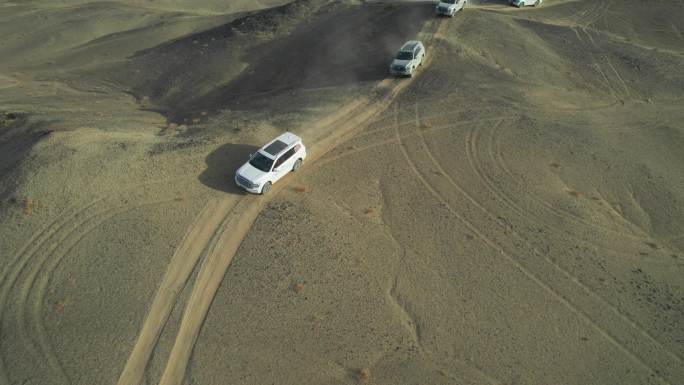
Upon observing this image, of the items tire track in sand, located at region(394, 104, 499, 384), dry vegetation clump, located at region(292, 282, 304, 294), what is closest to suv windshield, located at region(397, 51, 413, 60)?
tire track in sand, located at region(394, 104, 499, 384)

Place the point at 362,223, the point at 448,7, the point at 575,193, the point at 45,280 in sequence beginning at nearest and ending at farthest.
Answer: the point at 45,280
the point at 362,223
the point at 575,193
the point at 448,7

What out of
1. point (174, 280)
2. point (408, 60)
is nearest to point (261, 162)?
point (174, 280)

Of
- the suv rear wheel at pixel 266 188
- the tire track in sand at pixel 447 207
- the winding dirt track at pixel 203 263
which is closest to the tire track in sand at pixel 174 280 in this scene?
the winding dirt track at pixel 203 263

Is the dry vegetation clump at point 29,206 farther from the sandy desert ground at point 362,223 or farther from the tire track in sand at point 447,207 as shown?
the tire track in sand at point 447,207

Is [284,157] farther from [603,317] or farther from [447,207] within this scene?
[603,317]

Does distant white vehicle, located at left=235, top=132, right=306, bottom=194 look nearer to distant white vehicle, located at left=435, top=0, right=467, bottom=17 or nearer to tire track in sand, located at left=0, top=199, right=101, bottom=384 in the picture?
tire track in sand, located at left=0, top=199, right=101, bottom=384

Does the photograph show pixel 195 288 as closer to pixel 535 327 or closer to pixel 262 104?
pixel 535 327

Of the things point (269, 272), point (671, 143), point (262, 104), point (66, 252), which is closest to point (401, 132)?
point (262, 104)
